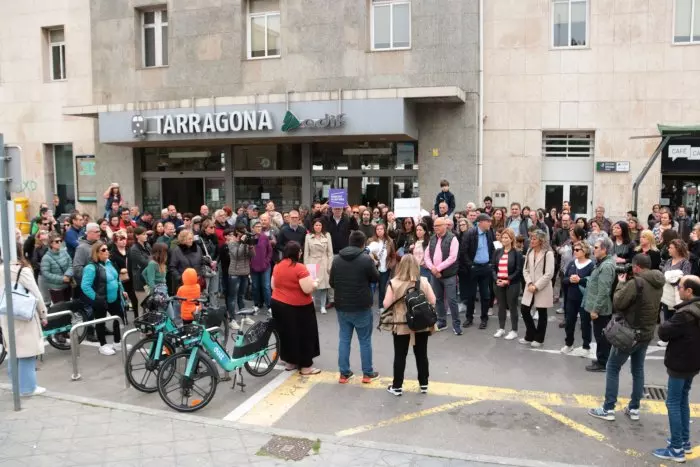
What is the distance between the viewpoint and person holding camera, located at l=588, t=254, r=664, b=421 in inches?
243

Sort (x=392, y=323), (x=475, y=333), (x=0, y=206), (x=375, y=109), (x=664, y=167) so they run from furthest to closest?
(x=664, y=167), (x=375, y=109), (x=475, y=333), (x=392, y=323), (x=0, y=206)

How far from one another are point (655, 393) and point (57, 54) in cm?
2138

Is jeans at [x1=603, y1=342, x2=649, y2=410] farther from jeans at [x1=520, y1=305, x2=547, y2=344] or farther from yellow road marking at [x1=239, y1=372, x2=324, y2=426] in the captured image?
yellow road marking at [x1=239, y1=372, x2=324, y2=426]

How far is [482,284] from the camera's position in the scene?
10375 mm

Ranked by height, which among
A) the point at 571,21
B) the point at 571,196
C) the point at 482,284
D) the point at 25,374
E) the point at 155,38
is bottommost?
the point at 25,374

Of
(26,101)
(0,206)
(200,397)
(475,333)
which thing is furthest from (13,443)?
(26,101)

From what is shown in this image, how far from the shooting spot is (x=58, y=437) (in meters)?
5.84

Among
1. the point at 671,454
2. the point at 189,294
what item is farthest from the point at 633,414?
the point at 189,294

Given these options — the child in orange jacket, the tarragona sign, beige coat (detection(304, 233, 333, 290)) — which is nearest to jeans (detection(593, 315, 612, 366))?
beige coat (detection(304, 233, 333, 290))

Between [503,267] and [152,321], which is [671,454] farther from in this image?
[152,321]

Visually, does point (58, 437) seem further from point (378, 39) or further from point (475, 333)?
point (378, 39)

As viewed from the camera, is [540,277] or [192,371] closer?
[192,371]

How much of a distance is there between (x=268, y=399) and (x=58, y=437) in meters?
2.23

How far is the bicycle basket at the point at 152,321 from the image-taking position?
715 centimetres
